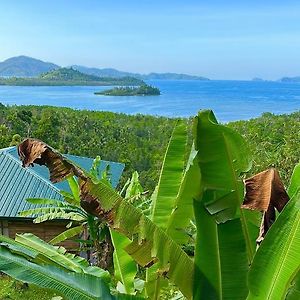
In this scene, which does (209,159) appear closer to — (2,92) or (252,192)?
(252,192)

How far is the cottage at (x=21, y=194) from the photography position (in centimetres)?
898

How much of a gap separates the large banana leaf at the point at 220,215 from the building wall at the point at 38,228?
7448 mm

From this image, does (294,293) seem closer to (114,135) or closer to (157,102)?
(114,135)

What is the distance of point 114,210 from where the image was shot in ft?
5.35

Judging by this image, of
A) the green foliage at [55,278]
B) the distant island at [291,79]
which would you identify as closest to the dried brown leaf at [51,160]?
the green foliage at [55,278]

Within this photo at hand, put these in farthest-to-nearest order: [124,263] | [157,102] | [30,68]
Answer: [30,68], [157,102], [124,263]

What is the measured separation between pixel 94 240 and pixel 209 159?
185 inches

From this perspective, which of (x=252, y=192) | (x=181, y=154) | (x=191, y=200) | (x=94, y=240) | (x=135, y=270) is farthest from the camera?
(x=94, y=240)

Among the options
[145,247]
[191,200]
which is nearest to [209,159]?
[191,200]

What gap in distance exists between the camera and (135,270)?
7.23 feet

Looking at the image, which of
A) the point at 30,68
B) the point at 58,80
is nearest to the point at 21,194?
the point at 58,80

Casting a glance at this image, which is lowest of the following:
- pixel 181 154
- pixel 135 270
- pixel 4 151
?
pixel 4 151

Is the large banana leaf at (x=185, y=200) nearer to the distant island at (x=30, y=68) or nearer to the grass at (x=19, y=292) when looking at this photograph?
the grass at (x=19, y=292)

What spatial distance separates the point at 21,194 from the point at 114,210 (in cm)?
827
